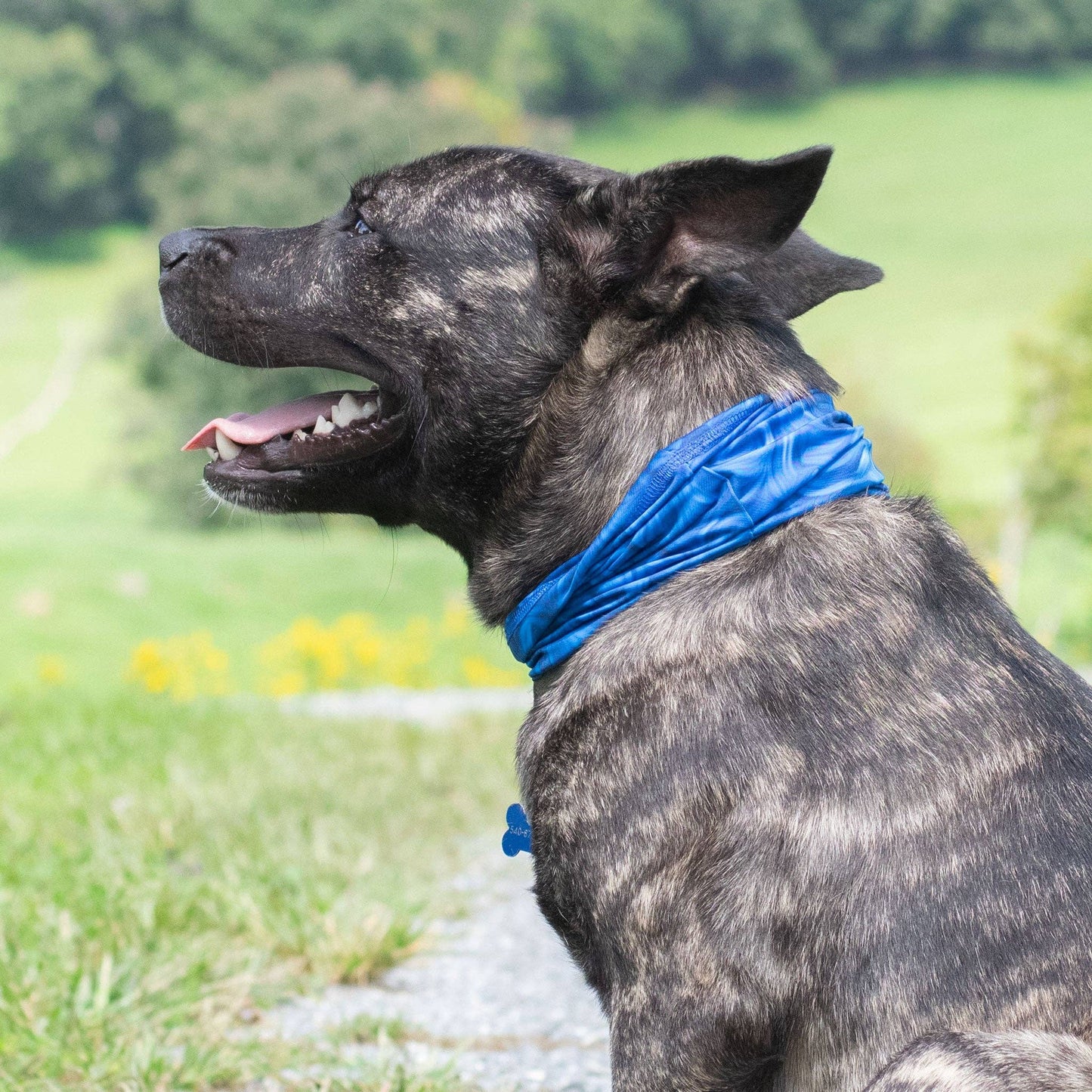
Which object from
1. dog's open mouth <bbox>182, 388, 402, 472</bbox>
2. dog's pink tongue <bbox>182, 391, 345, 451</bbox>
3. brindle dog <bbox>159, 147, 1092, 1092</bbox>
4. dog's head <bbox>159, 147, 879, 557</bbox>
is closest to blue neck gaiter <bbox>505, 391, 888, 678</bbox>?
brindle dog <bbox>159, 147, 1092, 1092</bbox>

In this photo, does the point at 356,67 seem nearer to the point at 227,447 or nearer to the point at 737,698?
the point at 227,447

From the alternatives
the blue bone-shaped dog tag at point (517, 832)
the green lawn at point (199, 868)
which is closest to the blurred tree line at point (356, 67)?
the green lawn at point (199, 868)

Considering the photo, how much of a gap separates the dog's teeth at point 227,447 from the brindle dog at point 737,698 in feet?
0.77

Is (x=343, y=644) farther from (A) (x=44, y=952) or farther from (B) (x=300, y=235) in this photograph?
(B) (x=300, y=235)

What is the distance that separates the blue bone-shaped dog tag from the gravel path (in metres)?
0.72

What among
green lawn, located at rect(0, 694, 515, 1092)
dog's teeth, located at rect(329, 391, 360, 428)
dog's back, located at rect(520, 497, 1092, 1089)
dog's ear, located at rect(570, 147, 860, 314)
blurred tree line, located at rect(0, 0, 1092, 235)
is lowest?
blurred tree line, located at rect(0, 0, 1092, 235)

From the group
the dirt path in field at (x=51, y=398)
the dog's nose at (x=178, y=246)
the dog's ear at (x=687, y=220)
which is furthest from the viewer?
the dirt path in field at (x=51, y=398)

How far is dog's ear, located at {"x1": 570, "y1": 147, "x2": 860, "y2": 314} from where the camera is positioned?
236 centimetres

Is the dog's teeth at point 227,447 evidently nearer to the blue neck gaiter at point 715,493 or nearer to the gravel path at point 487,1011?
the blue neck gaiter at point 715,493

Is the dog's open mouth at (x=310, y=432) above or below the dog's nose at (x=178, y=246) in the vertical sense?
below

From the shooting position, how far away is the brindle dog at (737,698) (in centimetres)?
217

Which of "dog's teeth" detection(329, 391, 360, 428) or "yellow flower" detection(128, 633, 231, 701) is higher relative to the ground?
"dog's teeth" detection(329, 391, 360, 428)

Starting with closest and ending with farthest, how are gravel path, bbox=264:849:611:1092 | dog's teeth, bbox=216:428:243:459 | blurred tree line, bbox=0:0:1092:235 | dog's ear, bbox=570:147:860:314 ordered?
dog's ear, bbox=570:147:860:314
dog's teeth, bbox=216:428:243:459
gravel path, bbox=264:849:611:1092
blurred tree line, bbox=0:0:1092:235

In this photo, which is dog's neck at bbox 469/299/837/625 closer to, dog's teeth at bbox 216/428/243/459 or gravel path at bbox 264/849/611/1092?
dog's teeth at bbox 216/428/243/459
